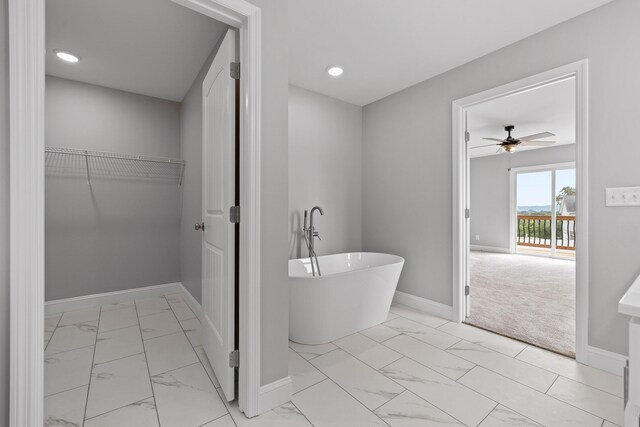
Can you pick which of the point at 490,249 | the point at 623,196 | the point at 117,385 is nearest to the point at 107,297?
the point at 117,385

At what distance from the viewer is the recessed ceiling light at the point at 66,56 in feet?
8.02

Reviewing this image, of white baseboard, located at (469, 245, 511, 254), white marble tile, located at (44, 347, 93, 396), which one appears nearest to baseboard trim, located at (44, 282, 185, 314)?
white marble tile, located at (44, 347, 93, 396)

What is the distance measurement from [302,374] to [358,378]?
35cm

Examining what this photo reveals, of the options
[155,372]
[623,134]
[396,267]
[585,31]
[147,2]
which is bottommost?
[155,372]

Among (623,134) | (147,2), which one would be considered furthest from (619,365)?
(147,2)

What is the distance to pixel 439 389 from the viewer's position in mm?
1666

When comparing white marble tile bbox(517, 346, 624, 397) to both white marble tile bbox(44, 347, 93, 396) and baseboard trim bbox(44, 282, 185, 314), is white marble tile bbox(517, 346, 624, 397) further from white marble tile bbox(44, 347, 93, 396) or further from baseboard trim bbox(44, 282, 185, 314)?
baseboard trim bbox(44, 282, 185, 314)

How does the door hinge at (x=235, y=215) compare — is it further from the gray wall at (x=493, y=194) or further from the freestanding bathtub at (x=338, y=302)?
→ the gray wall at (x=493, y=194)

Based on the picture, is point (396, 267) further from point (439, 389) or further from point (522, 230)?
point (522, 230)

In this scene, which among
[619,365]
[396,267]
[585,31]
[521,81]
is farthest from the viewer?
[396,267]

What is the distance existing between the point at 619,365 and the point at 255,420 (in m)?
2.18

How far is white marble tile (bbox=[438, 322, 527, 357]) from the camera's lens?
2.16m

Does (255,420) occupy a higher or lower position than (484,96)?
lower

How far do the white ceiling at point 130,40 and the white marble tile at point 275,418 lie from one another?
8.06 feet
